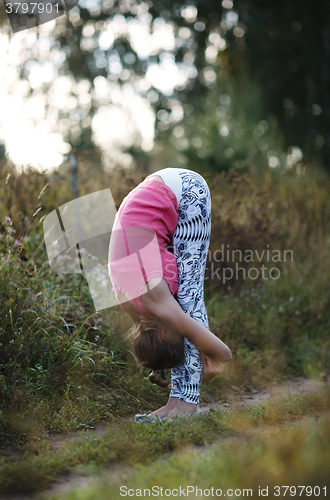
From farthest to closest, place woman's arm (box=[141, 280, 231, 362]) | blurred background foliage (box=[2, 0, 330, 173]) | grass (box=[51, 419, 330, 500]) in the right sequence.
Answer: blurred background foliage (box=[2, 0, 330, 173]), woman's arm (box=[141, 280, 231, 362]), grass (box=[51, 419, 330, 500])

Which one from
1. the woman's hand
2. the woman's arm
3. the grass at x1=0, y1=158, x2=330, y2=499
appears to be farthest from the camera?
the woman's hand

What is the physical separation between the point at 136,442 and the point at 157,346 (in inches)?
20.0

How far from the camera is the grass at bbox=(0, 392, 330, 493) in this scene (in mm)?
1856

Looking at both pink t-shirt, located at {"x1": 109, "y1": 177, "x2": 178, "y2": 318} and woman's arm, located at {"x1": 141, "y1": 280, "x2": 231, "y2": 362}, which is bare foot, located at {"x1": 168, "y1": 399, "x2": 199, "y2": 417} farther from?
pink t-shirt, located at {"x1": 109, "y1": 177, "x2": 178, "y2": 318}

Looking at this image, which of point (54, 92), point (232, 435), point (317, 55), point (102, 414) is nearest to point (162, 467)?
point (232, 435)

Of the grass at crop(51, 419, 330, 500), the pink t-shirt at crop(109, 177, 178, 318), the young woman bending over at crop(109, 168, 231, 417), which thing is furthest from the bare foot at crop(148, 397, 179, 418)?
the grass at crop(51, 419, 330, 500)

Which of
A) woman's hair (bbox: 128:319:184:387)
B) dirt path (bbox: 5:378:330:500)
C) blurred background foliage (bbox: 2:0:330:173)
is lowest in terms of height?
dirt path (bbox: 5:378:330:500)

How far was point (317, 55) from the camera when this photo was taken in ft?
51.1

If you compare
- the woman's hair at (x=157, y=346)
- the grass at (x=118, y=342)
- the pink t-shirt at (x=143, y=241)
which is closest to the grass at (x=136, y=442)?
the grass at (x=118, y=342)

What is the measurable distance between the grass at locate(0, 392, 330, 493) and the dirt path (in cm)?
4

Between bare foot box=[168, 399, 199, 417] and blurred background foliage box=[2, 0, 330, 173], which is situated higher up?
blurred background foliage box=[2, 0, 330, 173]

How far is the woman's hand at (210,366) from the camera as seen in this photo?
2512mm

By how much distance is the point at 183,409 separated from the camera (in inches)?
101

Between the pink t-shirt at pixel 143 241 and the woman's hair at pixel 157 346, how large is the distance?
98 mm
